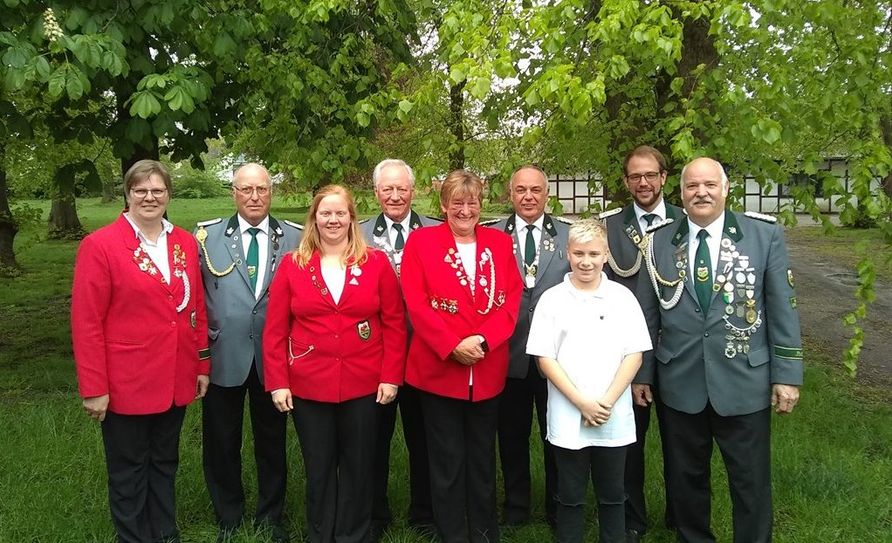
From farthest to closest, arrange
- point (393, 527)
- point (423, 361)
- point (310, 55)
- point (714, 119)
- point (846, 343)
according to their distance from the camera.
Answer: point (846, 343)
point (310, 55)
point (714, 119)
point (393, 527)
point (423, 361)

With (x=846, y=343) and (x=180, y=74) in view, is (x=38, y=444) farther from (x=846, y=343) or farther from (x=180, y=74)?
(x=846, y=343)

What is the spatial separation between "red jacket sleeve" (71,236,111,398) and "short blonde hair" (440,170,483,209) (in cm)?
156

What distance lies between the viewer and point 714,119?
479 cm

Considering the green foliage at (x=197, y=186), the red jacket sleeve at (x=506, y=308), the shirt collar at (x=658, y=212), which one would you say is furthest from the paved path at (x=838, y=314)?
the green foliage at (x=197, y=186)

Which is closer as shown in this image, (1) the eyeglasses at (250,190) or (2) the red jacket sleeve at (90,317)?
(2) the red jacket sleeve at (90,317)

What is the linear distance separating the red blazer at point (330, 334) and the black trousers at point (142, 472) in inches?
22.9

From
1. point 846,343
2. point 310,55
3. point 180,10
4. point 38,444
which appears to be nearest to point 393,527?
point 38,444

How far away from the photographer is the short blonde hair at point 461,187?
11.8 ft

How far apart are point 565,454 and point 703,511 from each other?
2.79 feet

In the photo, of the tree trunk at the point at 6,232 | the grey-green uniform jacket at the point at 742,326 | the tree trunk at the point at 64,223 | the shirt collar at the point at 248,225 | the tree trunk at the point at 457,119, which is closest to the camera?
the grey-green uniform jacket at the point at 742,326

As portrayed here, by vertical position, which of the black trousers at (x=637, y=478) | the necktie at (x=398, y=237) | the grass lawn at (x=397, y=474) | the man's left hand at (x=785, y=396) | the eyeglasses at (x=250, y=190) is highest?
the eyeglasses at (x=250, y=190)

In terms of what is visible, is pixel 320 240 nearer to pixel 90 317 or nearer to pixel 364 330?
pixel 364 330

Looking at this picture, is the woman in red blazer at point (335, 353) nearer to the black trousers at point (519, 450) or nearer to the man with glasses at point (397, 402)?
the man with glasses at point (397, 402)

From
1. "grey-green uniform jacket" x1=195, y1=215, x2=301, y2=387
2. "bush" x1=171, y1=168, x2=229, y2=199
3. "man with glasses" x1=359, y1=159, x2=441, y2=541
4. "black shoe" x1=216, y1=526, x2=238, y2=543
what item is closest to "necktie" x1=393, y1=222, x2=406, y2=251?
"man with glasses" x1=359, y1=159, x2=441, y2=541
